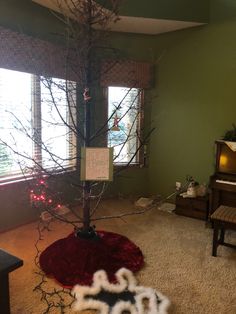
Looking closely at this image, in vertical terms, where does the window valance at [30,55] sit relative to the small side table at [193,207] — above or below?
above

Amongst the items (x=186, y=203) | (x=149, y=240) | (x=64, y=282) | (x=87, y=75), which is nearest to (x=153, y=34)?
(x=87, y=75)

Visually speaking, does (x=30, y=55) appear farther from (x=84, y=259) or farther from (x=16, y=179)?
(x=84, y=259)

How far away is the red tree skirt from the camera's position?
2.21 metres

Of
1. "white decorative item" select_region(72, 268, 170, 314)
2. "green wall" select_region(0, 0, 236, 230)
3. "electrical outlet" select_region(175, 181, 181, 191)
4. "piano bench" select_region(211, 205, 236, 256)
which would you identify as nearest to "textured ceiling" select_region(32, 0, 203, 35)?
"green wall" select_region(0, 0, 236, 230)

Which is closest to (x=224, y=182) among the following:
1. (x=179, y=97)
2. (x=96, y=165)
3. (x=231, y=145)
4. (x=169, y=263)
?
(x=231, y=145)

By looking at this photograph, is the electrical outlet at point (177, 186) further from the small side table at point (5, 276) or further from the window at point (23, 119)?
the small side table at point (5, 276)

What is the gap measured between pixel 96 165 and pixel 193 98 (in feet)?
7.09

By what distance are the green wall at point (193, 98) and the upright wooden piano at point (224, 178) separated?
41 centimetres

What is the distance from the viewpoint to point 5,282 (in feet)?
5.20

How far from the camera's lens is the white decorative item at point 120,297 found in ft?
6.12

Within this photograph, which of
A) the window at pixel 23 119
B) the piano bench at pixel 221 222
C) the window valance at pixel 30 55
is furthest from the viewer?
the window at pixel 23 119

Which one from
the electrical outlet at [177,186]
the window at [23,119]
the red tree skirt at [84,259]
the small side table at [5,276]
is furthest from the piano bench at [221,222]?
the small side table at [5,276]

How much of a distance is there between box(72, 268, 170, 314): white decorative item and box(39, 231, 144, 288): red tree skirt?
0.07 m

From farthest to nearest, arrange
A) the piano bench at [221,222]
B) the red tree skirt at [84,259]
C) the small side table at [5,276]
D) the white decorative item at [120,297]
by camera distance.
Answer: the piano bench at [221,222]
the red tree skirt at [84,259]
the white decorative item at [120,297]
the small side table at [5,276]
